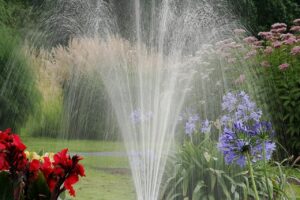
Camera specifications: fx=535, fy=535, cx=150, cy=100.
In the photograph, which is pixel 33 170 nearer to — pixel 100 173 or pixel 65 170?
pixel 65 170

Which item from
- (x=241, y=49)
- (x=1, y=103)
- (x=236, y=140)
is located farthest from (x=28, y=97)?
(x=236, y=140)

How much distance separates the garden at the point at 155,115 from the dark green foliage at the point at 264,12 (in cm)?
545

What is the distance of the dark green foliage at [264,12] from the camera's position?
21.3 m

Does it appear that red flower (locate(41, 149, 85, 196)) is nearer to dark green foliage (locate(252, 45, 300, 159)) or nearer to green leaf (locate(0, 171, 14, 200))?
green leaf (locate(0, 171, 14, 200))

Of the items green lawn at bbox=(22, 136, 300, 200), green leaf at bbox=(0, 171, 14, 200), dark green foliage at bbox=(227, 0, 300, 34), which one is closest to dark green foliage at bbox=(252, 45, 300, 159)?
green lawn at bbox=(22, 136, 300, 200)

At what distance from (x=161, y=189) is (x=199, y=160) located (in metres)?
0.42

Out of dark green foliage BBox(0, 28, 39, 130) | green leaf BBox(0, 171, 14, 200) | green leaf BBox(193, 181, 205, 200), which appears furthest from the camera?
dark green foliage BBox(0, 28, 39, 130)

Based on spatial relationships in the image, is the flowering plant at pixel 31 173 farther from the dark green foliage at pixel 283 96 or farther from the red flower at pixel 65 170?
the dark green foliage at pixel 283 96

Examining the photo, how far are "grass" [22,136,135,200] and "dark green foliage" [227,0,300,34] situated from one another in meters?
12.0

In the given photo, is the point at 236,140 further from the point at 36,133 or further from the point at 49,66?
the point at 49,66

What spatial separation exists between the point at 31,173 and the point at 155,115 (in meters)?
3.70

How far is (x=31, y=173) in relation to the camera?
1.70 meters

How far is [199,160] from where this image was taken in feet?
13.7

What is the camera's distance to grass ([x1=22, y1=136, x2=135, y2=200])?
5699 mm
